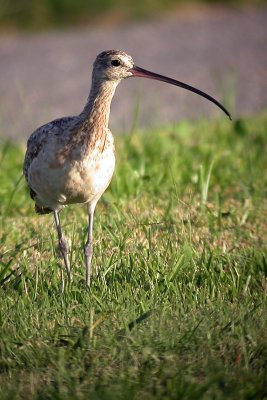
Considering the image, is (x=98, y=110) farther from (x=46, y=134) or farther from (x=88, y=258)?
(x=88, y=258)

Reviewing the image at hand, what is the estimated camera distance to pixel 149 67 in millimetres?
12336

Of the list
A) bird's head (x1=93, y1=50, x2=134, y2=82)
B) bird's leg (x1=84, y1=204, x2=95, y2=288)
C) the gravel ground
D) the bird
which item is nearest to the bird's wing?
the bird

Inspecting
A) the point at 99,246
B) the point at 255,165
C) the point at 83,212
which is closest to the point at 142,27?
the point at 255,165

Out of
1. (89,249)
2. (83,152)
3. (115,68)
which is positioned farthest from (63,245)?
(115,68)

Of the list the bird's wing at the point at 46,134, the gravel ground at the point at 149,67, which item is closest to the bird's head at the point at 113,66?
the bird's wing at the point at 46,134

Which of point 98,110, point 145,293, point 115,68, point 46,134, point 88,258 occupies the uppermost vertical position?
point 115,68

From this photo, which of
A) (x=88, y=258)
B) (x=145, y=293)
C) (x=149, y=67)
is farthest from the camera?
(x=149, y=67)

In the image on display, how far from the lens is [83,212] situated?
6941 millimetres

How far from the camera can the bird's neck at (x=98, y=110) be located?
18.6ft

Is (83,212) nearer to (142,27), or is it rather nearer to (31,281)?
(31,281)

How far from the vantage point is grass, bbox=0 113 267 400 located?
166 inches

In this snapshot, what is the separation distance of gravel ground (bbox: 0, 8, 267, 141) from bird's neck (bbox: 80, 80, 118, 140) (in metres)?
3.50

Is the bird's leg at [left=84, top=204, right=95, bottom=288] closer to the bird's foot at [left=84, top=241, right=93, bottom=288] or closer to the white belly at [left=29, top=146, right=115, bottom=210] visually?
the bird's foot at [left=84, top=241, right=93, bottom=288]

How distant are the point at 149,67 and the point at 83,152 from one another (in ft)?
22.6
